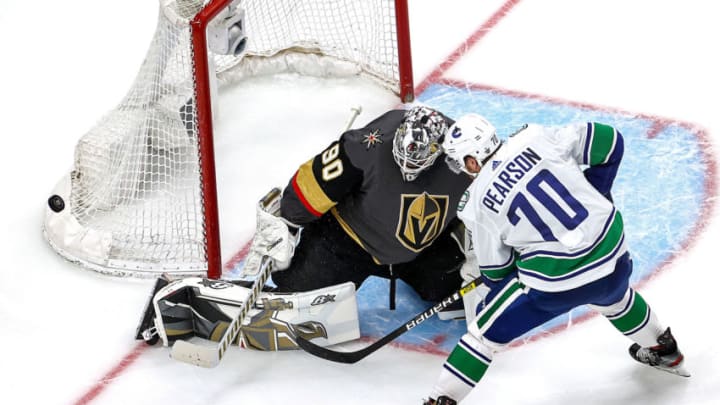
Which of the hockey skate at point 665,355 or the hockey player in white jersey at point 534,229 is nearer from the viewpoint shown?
the hockey player in white jersey at point 534,229

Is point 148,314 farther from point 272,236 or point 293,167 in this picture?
point 293,167

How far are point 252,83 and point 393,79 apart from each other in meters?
0.53

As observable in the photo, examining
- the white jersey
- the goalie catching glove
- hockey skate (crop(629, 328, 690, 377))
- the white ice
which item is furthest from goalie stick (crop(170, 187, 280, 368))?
hockey skate (crop(629, 328, 690, 377))

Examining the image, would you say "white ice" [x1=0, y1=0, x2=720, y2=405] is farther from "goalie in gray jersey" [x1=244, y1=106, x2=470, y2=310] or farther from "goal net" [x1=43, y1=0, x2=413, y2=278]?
"goalie in gray jersey" [x1=244, y1=106, x2=470, y2=310]

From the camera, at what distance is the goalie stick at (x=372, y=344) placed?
3.32 m

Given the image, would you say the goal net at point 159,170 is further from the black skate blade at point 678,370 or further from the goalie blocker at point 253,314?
the black skate blade at point 678,370

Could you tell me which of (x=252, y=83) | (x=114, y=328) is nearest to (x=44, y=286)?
(x=114, y=328)

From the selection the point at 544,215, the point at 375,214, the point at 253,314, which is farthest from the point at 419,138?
the point at 253,314

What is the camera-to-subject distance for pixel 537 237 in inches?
111

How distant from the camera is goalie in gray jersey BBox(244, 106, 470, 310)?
10.4 ft

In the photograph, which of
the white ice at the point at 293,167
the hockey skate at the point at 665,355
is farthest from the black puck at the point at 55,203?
the hockey skate at the point at 665,355

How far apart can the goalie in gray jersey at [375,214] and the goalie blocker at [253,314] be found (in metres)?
0.10

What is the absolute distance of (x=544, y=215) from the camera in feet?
9.20

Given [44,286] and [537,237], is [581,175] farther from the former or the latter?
[44,286]
